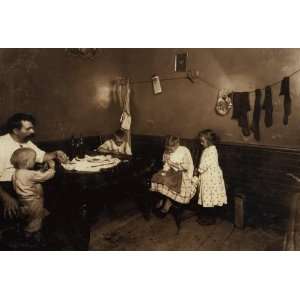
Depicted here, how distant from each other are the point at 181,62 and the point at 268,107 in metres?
1.79

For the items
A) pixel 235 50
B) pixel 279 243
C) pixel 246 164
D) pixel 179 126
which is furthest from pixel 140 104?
pixel 279 243

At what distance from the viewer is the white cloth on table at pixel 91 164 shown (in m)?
3.07

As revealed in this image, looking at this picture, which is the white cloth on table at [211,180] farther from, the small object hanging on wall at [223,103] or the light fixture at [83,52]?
the light fixture at [83,52]

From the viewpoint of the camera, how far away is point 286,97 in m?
3.61

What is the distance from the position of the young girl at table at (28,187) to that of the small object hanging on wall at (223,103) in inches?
111

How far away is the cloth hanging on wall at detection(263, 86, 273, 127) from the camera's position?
375 cm

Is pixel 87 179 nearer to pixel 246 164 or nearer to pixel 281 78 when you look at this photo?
pixel 246 164

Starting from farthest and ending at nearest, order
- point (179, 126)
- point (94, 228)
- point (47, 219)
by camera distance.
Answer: point (179, 126)
point (94, 228)
point (47, 219)

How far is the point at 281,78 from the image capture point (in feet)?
12.0

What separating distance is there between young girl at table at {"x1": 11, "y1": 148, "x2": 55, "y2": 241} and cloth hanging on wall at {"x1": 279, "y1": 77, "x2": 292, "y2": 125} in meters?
3.18

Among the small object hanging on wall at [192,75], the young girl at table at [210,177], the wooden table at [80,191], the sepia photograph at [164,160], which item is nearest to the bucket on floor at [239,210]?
the sepia photograph at [164,160]

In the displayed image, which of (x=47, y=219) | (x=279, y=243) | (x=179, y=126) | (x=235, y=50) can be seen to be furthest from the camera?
(x=179, y=126)

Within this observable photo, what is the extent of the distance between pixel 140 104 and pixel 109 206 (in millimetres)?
2303

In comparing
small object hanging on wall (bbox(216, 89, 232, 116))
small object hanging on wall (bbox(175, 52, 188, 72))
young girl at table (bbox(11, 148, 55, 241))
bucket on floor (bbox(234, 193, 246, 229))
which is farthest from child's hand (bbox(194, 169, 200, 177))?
young girl at table (bbox(11, 148, 55, 241))
